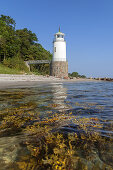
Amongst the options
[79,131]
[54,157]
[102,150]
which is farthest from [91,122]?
[54,157]

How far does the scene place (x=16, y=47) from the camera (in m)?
37.6

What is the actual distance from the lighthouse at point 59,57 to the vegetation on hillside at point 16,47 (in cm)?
802

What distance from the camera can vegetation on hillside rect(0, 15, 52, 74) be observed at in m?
33.6

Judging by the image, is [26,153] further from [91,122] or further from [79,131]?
[91,122]

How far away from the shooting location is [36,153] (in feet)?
6.41

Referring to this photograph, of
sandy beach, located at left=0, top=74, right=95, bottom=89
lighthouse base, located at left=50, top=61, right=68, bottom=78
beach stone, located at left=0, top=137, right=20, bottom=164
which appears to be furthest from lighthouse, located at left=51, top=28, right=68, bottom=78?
beach stone, located at left=0, top=137, right=20, bottom=164

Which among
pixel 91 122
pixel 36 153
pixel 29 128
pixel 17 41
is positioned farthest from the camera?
pixel 17 41

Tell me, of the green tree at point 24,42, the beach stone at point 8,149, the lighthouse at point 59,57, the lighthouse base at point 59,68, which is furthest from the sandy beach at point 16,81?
the green tree at point 24,42

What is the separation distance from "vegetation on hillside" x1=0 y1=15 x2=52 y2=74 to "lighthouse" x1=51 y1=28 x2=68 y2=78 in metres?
8.02

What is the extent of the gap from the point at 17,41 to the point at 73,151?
134 feet

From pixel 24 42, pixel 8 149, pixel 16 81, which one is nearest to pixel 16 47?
pixel 24 42

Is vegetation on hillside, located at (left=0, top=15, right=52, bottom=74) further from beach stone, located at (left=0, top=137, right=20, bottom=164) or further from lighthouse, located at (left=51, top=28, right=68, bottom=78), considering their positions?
beach stone, located at (left=0, top=137, right=20, bottom=164)

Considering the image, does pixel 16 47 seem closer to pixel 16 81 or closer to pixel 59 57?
pixel 59 57

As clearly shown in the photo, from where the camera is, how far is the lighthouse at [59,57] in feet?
132
